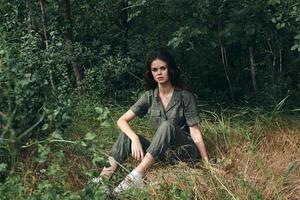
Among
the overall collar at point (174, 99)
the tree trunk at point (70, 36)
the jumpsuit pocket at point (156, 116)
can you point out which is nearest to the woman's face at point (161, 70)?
the overall collar at point (174, 99)

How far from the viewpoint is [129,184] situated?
12.6 feet

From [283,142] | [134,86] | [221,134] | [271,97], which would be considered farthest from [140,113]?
[134,86]

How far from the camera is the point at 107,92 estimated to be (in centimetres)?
709

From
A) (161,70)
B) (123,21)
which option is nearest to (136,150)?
(161,70)

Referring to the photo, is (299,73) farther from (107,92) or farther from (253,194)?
(253,194)

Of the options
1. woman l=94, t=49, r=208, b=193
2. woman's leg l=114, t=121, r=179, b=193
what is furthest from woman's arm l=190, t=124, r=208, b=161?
woman's leg l=114, t=121, r=179, b=193

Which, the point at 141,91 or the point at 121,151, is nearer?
the point at 121,151

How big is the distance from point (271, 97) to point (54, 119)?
10.6 ft

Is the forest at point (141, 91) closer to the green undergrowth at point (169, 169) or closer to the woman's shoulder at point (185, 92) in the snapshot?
the green undergrowth at point (169, 169)

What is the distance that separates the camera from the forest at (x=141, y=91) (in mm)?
3674

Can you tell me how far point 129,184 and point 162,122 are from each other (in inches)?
25.9

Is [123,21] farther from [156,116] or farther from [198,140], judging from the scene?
[198,140]

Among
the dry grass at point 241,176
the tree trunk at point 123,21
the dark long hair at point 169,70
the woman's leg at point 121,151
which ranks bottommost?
the dry grass at point 241,176

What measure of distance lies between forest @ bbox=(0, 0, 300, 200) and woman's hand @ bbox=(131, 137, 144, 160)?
0.37ft
